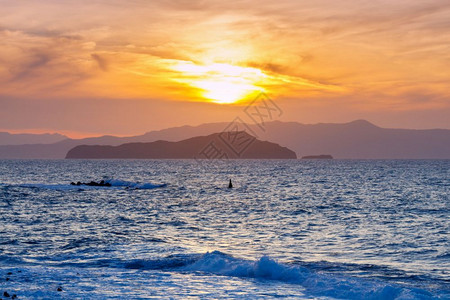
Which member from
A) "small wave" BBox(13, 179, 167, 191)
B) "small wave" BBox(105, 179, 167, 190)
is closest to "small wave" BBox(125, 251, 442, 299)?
"small wave" BBox(13, 179, 167, 191)

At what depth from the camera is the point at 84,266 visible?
23.1 m

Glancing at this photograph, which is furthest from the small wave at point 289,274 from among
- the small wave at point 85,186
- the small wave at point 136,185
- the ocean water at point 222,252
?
the small wave at point 136,185

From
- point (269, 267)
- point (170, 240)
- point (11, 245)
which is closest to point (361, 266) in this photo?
point (269, 267)

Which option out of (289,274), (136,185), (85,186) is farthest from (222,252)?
(136,185)

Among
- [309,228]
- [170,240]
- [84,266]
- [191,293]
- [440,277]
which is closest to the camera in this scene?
[191,293]

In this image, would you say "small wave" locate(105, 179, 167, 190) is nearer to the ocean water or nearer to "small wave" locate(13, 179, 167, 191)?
"small wave" locate(13, 179, 167, 191)

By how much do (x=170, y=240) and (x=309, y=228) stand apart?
12.1m

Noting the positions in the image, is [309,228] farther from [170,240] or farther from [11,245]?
[11,245]

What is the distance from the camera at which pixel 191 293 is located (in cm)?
1739

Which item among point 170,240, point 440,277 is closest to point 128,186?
point 170,240

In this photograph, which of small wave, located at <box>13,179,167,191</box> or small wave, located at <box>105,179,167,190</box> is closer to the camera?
small wave, located at <box>13,179,167,191</box>

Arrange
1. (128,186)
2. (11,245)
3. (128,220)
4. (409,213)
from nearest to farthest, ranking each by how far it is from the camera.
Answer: (11,245), (128,220), (409,213), (128,186)

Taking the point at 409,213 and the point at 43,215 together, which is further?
the point at 409,213

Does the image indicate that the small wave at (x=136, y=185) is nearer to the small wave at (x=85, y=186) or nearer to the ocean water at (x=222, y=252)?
the small wave at (x=85, y=186)
